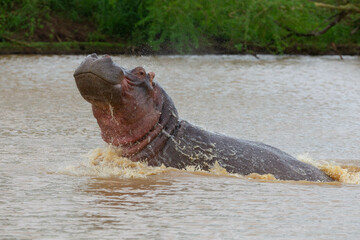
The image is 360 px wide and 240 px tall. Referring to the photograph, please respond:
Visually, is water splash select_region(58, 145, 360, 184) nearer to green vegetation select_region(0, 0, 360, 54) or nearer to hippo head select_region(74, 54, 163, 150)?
hippo head select_region(74, 54, 163, 150)

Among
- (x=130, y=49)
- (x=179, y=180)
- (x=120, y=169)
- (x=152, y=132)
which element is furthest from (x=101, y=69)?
(x=130, y=49)

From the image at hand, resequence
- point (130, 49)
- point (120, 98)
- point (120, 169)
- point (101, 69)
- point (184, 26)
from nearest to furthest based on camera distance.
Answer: point (101, 69), point (120, 98), point (120, 169), point (184, 26), point (130, 49)

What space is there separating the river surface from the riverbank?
8.61 m

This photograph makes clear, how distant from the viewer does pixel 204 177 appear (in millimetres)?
5645

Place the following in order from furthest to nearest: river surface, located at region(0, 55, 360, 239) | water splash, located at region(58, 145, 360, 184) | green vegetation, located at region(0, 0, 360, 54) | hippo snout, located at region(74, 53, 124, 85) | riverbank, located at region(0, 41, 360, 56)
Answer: green vegetation, located at region(0, 0, 360, 54)
riverbank, located at region(0, 41, 360, 56)
water splash, located at region(58, 145, 360, 184)
hippo snout, located at region(74, 53, 124, 85)
river surface, located at region(0, 55, 360, 239)

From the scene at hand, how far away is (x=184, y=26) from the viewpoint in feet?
76.1

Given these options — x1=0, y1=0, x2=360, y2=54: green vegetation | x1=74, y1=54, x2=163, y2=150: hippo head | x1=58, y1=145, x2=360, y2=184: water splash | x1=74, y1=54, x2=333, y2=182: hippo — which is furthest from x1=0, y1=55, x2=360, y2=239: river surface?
x1=0, y1=0, x2=360, y2=54: green vegetation

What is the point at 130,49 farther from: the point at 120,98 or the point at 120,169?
the point at 120,98

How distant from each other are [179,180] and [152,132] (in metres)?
0.42

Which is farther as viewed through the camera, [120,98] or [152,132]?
[152,132]

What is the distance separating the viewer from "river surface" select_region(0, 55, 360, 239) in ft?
13.9

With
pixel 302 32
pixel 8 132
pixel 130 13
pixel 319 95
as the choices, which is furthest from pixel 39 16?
pixel 8 132

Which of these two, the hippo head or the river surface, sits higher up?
the hippo head

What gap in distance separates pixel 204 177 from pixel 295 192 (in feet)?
2.40
